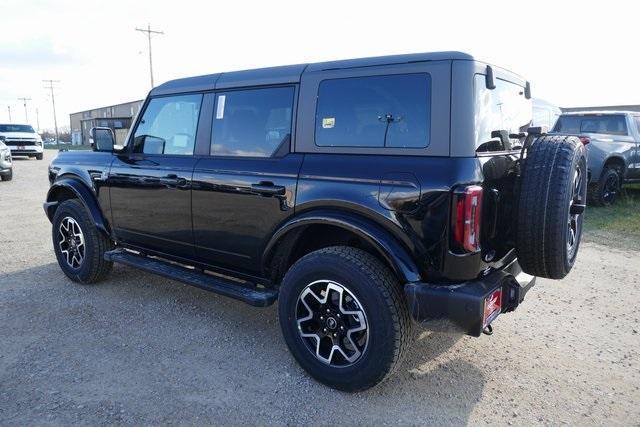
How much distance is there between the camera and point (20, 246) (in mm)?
6199

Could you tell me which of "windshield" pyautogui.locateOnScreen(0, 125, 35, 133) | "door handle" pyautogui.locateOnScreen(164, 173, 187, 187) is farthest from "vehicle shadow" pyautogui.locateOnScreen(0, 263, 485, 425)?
"windshield" pyautogui.locateOnScreen(0, 125, 35, 133)


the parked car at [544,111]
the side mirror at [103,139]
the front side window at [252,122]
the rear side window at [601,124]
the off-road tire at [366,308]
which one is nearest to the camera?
the off-road tire at [366,308]

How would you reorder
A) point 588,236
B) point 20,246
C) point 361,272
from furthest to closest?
point 588,236 → point 20,246 → point 361,272

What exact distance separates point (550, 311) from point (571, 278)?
3.71ft

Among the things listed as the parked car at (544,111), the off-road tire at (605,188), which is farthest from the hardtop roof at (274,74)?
the parked car at (544,111)

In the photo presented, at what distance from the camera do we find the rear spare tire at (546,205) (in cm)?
262

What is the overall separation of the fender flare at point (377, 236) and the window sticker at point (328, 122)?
57cm

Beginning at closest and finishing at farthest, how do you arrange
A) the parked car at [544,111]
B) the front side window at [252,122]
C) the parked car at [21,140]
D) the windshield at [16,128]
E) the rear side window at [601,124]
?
the front side window at [252,122] < the rear side window at [601,124] < the parked car at [544,111] < the parked car at [21,140] < the windshield at [16,128]

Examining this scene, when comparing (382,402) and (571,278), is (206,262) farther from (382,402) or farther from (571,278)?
(571,278)

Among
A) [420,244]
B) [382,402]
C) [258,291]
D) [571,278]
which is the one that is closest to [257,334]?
[258,291]

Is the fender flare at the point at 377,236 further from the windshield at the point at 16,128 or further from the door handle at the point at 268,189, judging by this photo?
the windshield at the point at 16,128

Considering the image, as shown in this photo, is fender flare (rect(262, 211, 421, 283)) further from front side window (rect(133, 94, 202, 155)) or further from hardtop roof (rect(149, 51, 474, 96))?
front side window (rect(133, 94, 202, 155))

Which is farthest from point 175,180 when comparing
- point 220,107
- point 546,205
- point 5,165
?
point 5,165

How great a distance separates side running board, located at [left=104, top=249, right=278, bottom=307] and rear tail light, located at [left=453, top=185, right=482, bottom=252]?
1.36m
